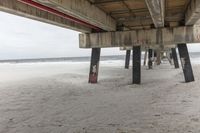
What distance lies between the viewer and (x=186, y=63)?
12367 millimetres

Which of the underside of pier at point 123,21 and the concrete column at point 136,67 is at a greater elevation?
the underside of pier at point 123,21

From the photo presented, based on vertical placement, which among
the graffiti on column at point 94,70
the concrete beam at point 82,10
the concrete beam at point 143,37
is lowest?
the graffiti on column at point 94,70

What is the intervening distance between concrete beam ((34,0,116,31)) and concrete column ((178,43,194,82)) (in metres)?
4.26

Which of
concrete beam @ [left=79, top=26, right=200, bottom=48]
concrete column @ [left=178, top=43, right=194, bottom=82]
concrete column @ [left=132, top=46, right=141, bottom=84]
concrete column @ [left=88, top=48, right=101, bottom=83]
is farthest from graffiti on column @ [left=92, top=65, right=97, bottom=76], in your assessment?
concrete column @ [left=178, top=43, right=194, bottom=82]

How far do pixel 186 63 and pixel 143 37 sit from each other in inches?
102

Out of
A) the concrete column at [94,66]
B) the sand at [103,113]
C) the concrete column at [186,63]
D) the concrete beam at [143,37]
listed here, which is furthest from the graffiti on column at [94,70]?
the concrete column at [186,63]

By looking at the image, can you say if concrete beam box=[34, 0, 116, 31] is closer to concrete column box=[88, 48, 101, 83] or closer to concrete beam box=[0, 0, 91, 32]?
concrete beam box=[0, 0, 91, 32]

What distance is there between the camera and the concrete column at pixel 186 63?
1211cm

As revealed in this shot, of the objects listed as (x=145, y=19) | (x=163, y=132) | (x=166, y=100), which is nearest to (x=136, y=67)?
(x=145, y=19)

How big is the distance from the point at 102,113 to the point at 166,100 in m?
2.48

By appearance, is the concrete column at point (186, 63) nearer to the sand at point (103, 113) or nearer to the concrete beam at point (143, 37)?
the concrete beam at point (143, 37)

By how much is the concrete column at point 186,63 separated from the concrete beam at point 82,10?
4.26m

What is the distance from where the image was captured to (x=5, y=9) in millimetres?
6383

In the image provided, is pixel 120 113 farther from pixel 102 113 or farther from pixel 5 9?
pixel 5 9
